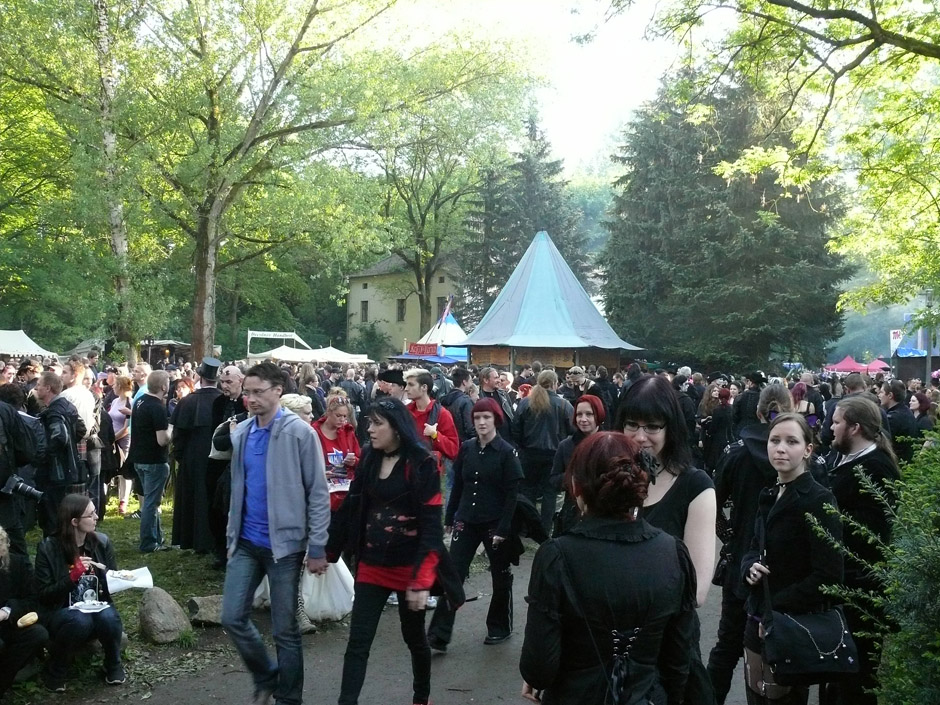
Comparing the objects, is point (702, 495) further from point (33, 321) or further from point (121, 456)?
point (33, 321)

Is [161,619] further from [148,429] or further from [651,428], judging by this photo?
[651,428]

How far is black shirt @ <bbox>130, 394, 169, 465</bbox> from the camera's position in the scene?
Answer: 31.0 ft

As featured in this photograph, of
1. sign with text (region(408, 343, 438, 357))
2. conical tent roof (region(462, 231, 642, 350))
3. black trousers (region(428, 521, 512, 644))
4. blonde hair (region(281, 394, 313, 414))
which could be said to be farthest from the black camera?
sign with text (region(408, 343, 438, 357))

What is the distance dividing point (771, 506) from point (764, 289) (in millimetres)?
28985

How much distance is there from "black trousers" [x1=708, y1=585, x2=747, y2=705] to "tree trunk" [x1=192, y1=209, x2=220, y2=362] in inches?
796

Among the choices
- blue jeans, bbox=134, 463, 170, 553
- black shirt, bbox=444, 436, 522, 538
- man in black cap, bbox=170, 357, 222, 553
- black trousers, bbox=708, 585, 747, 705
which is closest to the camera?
black trousers, bbox=708, 585, 747, 705

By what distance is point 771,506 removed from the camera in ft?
14.2

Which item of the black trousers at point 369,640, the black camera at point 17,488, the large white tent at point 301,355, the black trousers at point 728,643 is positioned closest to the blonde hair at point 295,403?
the black camera at point 17,488

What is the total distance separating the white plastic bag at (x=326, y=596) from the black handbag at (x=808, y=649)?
12.9 ft

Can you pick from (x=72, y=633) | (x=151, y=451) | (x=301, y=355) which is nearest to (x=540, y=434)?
(x=151, y=451)

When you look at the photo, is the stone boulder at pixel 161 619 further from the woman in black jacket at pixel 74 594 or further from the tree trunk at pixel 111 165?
the tree trunk at pixel 111 165

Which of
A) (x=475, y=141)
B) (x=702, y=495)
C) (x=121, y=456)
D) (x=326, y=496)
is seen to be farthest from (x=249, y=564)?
(x=475, y=141)

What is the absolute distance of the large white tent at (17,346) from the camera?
97.9 feet

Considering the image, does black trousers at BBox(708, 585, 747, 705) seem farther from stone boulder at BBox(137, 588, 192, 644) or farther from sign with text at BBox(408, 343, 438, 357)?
sign with text at BBox(408, 343, 438, 357)
